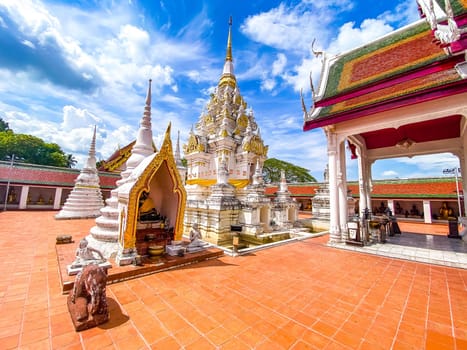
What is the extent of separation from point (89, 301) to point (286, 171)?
3780cm

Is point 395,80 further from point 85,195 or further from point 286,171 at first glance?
point 286,171

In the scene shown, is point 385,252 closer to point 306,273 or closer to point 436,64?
point 306,273

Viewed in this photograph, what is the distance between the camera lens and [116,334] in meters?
2.51

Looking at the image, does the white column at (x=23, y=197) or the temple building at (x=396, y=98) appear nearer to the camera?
the temple building at (x=396, y=98)

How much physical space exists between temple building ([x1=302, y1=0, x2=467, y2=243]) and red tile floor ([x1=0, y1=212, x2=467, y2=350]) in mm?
3785

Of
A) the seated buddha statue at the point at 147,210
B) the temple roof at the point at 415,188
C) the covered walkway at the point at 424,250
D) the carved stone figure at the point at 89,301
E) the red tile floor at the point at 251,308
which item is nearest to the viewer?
the red tile floor at the point at 251,308

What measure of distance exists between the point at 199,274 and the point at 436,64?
27.6 ft

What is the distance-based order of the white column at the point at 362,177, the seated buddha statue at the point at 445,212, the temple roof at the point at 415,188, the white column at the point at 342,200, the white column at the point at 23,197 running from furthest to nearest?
the white column at the point at 23,197 → the seated buddha statue at the point at 445,212 → the temple roof at the point at 415,188 → the white column at the point at 362,177 → the white column at the point at 342,200

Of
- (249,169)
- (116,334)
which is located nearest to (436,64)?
(116,334)

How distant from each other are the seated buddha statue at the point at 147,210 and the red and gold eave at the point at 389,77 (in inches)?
259

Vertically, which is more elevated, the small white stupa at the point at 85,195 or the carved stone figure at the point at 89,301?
the small white stupa at the point at 85,195

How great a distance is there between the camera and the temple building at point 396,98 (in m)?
5.09

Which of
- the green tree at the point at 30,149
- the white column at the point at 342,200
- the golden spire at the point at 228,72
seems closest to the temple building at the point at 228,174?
the golden spire at the point at 228,72

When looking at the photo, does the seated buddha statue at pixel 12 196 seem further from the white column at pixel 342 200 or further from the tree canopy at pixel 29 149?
the white column at pixel 342 200
